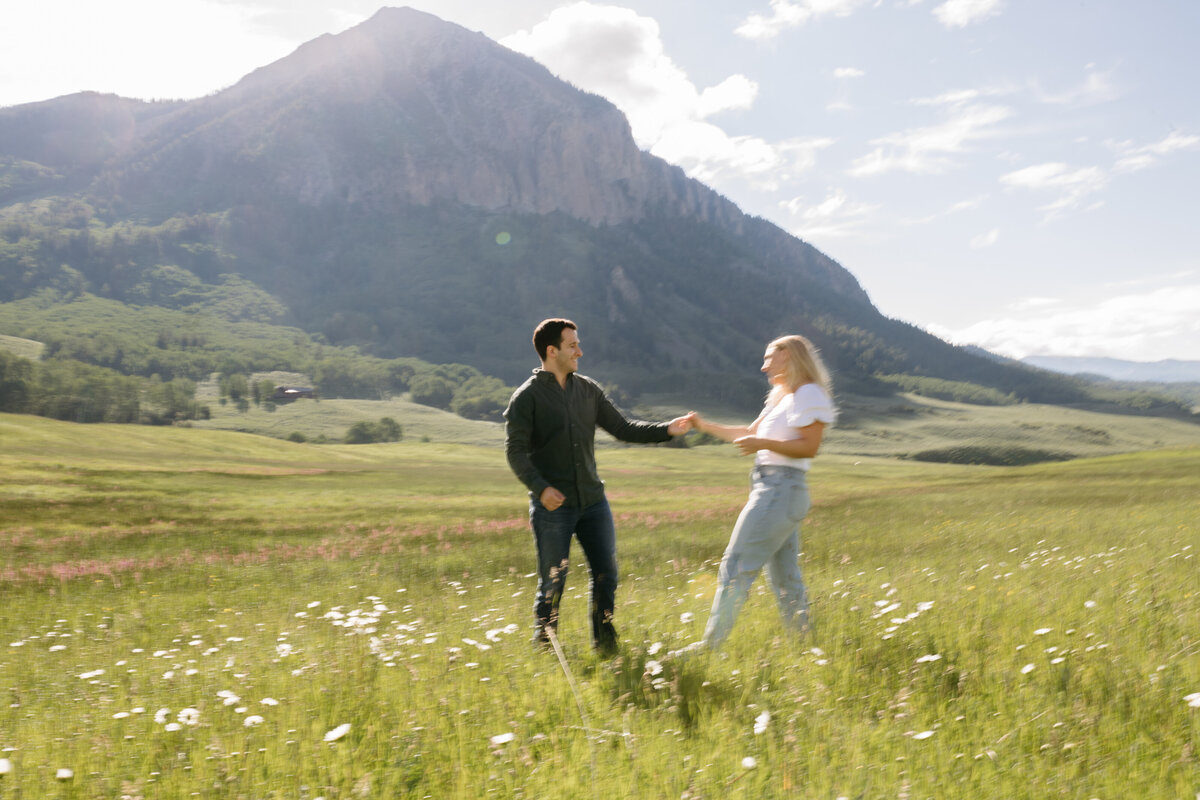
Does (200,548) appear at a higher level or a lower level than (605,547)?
lower

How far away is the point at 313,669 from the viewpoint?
606 centimetres

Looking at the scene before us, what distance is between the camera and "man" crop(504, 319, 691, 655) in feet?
22.5

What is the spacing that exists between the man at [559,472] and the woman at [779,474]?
116 cm

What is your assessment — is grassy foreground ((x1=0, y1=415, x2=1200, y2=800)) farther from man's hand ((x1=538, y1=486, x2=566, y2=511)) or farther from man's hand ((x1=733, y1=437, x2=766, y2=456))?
man's hand ((x1=733, y1=437, x2=766, y2=456))

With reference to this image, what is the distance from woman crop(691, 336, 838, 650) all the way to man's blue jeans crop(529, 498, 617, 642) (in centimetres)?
103

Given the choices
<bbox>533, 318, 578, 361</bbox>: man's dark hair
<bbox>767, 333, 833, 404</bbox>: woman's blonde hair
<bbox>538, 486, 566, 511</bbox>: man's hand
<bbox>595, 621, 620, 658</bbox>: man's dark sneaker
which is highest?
<bbox>533, 318, 578, 361</bbox>: man's dark hair

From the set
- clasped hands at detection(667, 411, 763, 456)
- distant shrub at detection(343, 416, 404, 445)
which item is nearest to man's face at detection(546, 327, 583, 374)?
clasped hands at detection(667, 411, 763, 456)

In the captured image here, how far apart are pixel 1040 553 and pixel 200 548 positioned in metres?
21.6

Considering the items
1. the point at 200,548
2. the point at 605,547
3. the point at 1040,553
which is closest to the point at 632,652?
the point at 605,547

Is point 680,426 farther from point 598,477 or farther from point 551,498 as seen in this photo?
point 551,498

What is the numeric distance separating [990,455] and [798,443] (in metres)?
190

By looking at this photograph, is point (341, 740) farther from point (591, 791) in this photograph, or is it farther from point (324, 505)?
point (324, 505)

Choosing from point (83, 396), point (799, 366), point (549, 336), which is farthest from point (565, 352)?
point (83, 396)

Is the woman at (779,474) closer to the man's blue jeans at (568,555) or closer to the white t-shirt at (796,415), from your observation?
the white t-shirt at (796,415)
